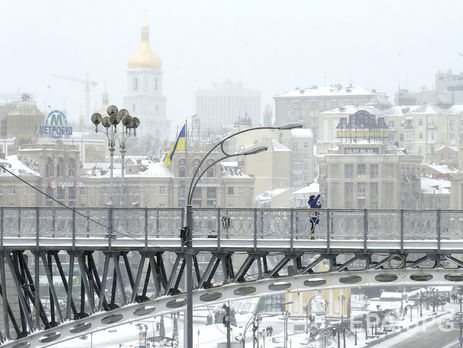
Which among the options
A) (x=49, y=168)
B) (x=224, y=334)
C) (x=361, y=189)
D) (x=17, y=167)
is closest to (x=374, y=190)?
(x=361, y=189)

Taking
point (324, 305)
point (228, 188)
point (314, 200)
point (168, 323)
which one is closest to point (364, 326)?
point (324, 305)

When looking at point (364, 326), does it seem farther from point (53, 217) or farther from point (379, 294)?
point (53, 217)

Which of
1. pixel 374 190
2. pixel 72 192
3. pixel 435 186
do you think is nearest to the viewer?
pixel 72 192

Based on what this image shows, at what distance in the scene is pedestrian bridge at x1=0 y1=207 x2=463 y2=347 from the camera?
36.9 metres

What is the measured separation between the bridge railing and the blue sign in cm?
12071

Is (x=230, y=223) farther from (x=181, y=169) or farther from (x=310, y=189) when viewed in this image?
(x=310, y=189)

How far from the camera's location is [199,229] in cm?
3859

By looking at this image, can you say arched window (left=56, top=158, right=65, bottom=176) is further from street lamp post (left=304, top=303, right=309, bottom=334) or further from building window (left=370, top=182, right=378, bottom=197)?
street lamp post (left=304, top=303, right=309, bottom=334)

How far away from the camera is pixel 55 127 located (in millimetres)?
160625

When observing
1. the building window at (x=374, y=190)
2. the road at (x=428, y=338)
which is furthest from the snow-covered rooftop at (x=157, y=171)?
the road at (x=428, y=338)

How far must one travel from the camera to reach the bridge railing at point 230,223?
37.2 metres

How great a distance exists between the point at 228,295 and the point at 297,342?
7472cm

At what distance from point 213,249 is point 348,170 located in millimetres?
131950

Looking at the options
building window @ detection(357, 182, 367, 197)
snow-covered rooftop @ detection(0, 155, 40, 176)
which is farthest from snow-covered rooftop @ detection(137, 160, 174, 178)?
building window @ detection(357, 182, 367, 197)
